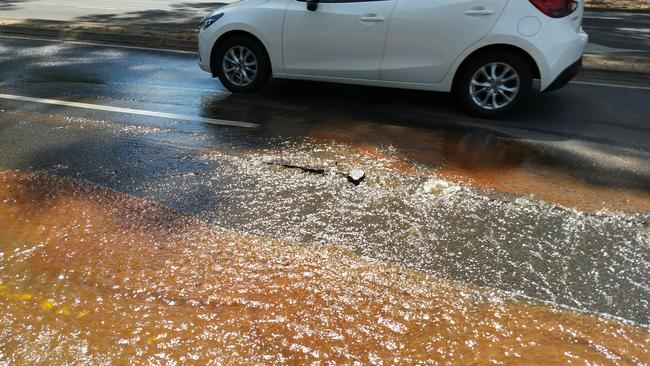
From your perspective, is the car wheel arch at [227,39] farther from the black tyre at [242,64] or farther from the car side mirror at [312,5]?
the car side mirror at [312,5]

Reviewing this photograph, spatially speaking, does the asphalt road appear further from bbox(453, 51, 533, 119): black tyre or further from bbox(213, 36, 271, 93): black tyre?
bbox(213, 36, 271, 93): black tyre

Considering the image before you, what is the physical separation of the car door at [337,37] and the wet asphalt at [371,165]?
0.48 metres

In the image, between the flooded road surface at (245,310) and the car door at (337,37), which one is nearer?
the flooded road surface at (245,310)

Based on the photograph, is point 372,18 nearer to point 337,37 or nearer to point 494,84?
point 337,37

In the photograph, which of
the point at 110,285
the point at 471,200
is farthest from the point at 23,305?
the point at 471,200

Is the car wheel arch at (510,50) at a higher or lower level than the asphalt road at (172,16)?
lower

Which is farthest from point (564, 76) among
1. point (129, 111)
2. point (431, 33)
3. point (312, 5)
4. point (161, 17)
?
point (161, 17)

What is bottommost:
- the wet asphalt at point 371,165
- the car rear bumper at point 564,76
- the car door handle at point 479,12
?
the wet asphalt at point 371,165

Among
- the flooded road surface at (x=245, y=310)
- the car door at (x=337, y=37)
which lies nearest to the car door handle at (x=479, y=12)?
the car door at (x=337, y=37)

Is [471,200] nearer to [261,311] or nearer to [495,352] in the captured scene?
[495,352]

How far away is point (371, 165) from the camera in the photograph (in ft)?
15.9

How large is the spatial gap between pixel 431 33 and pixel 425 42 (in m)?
0.12

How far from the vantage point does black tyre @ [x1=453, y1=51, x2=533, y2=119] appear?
19.3ft

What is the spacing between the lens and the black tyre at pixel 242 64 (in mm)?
6930
